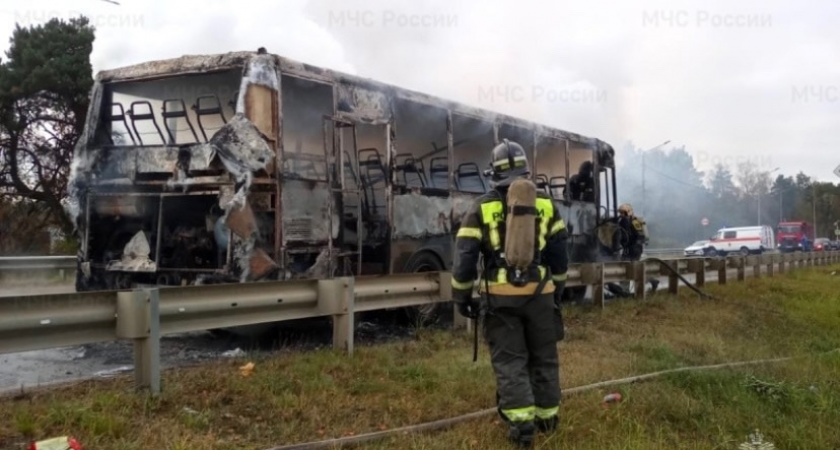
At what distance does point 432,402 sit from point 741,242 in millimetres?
37779

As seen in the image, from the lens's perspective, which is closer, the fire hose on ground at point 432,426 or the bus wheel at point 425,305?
the fire hose on ground at point 432,426

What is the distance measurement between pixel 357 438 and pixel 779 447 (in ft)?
8.26

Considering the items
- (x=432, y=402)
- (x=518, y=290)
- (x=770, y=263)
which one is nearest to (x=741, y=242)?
(x=770, y=263)

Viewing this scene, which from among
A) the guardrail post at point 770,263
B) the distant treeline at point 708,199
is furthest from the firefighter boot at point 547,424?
the distant treeline at point 708,199

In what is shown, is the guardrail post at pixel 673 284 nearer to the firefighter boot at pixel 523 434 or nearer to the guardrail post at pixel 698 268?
the guardrail post at pixel 698 268

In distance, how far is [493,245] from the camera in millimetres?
4051

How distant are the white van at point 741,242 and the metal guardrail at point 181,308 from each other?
115ft

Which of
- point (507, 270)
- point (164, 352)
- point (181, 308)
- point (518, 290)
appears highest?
point (507, 270)

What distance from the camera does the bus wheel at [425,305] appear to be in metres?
7.82

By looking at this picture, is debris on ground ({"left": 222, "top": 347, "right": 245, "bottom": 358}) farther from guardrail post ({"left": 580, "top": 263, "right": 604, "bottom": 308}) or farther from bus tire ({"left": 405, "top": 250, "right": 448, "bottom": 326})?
guardrail post ({"left": 580, "top": 263, "right": 604, "bottom": 308})

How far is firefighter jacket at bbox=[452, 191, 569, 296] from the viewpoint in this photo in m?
4.00

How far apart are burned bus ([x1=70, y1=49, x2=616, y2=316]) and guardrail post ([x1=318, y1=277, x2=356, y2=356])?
2.89ft

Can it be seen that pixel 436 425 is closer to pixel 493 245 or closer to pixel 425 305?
pixel 493 245

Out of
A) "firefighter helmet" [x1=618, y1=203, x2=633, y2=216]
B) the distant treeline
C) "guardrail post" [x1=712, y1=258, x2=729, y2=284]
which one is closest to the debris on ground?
"firefighter helmet" [x1=618, y1=203, x2=633, y2=216]
